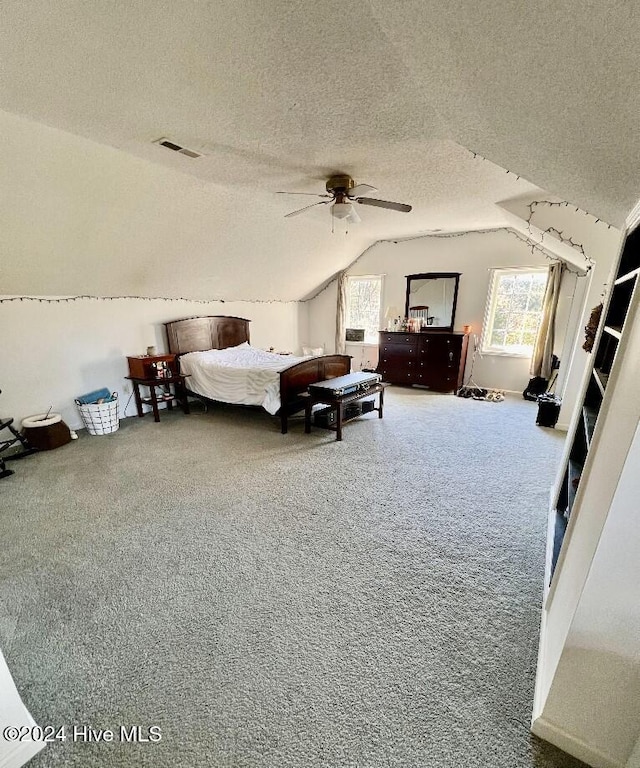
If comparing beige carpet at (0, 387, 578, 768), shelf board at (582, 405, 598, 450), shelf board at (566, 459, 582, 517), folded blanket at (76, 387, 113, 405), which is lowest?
beige carpet at (0, 387, 578, 768)

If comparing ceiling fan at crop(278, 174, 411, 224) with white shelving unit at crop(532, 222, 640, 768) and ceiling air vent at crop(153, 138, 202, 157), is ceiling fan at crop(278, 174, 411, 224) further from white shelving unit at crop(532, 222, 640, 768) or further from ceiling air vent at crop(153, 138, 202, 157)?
white shelving unit at crop(532, 222, 640, 768)

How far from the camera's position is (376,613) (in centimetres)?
162

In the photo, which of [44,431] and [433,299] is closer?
[44,431]

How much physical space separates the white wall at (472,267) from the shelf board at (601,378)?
139 inches

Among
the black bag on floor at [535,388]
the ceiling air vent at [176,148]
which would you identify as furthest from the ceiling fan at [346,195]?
the black bag on floor at [535,388]

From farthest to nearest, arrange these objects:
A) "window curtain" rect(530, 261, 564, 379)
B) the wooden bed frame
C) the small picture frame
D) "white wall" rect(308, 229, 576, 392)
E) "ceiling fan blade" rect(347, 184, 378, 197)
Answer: the small picture frame
"white wall" rect(308, 229, 576, 392)
"window curtain" rect(530, 261, 564, 379)
the wooden bed frame
"ceiling fan blade" rect(347, 184, 378, 197)

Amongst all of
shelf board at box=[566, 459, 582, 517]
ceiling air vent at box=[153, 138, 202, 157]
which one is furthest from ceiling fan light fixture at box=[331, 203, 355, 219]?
shelf board at box=[566, 459, 582, 517]

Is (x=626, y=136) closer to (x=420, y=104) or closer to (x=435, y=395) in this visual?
(x=420, y=104)

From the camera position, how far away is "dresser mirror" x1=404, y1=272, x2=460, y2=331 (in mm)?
5629

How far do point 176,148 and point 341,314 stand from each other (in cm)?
463

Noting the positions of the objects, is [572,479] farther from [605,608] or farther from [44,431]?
[44,431]

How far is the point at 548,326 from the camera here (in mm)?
4781

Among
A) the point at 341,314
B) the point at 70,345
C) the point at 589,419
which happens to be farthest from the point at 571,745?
the point at 341,314

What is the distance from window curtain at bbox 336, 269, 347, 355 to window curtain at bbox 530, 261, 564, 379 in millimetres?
3304
